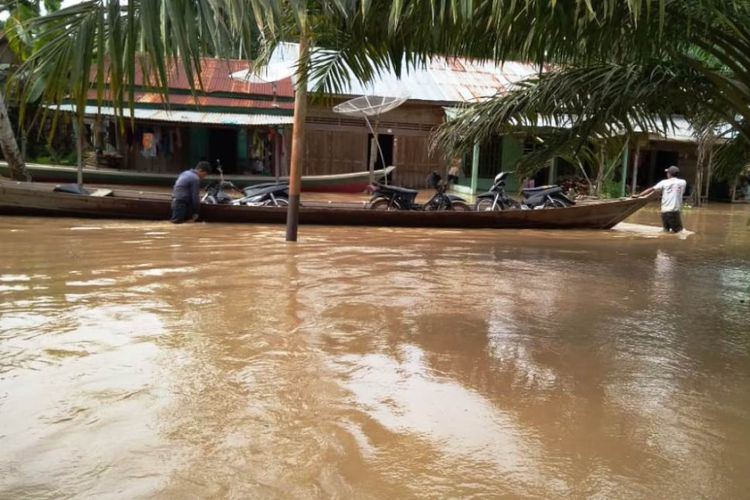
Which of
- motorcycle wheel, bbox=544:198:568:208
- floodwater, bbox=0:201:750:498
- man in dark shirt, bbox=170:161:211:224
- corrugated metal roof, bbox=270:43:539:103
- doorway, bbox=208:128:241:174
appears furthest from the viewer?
doorway, bbox=208:128:241:174

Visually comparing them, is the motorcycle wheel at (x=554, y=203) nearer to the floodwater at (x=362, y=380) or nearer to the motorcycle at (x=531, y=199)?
the motorcycle at (x=531, y=199)

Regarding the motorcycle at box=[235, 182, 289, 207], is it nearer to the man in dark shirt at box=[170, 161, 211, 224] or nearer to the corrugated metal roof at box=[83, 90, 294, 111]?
the man in dark shirt at box=[170, 161, 211, 224]

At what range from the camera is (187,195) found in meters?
10.0

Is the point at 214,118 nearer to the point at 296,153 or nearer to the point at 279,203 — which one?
the point at 279,203

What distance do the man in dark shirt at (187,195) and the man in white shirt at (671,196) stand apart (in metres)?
7.51

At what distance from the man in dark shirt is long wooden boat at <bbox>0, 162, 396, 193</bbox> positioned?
5478 mm

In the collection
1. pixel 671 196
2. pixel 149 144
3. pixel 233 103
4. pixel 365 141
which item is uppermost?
pixel 233 103

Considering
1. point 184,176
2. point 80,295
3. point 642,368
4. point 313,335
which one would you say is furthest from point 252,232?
point 642,368

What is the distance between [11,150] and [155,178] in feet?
11.6

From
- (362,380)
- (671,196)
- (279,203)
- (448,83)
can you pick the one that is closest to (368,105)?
(279,203)

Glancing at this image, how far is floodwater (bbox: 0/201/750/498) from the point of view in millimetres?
2639

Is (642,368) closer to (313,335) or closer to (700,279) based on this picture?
(313,335)

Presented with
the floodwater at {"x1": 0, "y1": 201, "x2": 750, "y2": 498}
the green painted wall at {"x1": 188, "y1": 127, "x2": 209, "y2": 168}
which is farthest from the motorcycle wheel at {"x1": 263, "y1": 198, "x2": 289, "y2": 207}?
the green painted wall at {"x1": 188, "y1": 127, "x2": 209, "y2": 168}

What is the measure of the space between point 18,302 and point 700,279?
7031 mm
